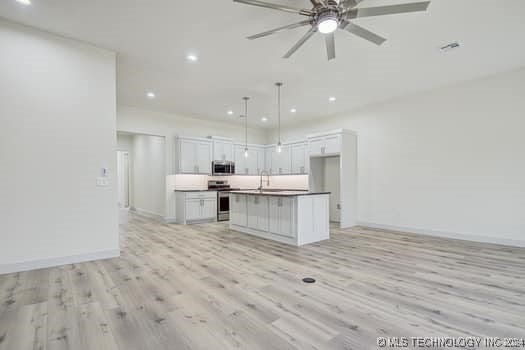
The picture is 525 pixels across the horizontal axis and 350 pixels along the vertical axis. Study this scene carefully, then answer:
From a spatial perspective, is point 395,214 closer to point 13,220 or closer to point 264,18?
point 264,18

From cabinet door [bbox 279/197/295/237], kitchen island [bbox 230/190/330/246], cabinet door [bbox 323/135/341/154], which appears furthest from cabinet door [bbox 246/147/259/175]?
cabinet door [bbox 279/197/295/237]

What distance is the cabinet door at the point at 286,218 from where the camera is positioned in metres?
4.45

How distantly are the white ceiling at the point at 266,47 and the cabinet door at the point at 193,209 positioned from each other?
→ 2758 mm

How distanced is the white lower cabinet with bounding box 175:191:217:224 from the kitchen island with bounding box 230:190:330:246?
76.0 inches

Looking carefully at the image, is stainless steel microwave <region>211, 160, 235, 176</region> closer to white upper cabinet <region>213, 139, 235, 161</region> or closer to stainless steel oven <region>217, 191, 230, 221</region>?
white upper cabinet <region>213, 139, 235, 161</region>

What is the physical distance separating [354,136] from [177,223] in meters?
5.41

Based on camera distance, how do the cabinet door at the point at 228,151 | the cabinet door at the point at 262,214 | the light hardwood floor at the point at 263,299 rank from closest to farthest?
the light hardwood floor at the point at 263,299, the cabinet door at the point at 262,214, the cabinet door at the point at 228,151

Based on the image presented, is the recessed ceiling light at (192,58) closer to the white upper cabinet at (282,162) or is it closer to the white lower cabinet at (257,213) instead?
the white lower cabinet at (257,213)

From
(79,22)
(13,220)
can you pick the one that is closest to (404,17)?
(79,22)

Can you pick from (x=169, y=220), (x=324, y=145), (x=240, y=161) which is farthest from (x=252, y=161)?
(x=169, y=220)

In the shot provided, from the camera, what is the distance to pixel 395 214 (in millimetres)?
5793

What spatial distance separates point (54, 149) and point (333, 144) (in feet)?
18.1

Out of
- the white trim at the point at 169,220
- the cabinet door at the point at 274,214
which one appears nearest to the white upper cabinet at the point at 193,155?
the white trim at the point at 169,220

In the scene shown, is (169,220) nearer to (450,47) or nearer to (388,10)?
(388,10)
